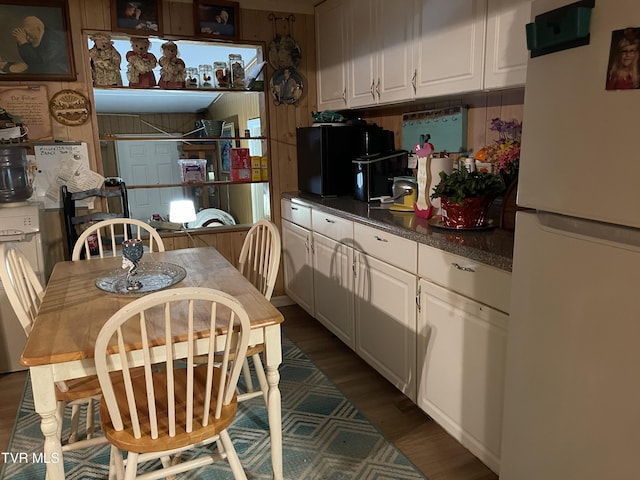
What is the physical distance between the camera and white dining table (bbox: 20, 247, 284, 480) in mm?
1322

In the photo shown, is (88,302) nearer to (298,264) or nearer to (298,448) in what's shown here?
(298,448)

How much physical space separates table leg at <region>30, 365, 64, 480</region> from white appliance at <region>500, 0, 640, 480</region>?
53.0 inches

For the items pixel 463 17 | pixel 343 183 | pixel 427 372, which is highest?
pixel 463 17

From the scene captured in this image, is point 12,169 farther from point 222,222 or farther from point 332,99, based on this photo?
point 332,99

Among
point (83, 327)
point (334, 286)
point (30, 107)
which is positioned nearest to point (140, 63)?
point (30, 107)

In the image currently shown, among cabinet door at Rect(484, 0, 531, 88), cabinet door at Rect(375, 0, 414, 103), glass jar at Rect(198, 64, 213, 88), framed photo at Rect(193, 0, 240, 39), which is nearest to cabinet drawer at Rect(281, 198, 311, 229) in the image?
cabinet door at Rect(375, 0, 414, 103)

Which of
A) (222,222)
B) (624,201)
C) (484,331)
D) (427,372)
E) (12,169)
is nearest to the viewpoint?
(624,201)

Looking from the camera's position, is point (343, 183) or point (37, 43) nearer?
point (37, 43)

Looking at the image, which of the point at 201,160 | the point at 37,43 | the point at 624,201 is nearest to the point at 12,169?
the point at 37,43

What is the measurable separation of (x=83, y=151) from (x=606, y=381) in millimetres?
3097

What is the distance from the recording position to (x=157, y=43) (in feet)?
10.9

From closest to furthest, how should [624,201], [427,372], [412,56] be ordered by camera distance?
[624,201]
[427,372]
[412,56]

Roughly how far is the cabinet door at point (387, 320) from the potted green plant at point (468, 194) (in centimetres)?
34

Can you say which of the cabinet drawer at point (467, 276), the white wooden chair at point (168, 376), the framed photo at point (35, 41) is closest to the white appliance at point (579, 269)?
the cabinet drawer at point (467, 276)
